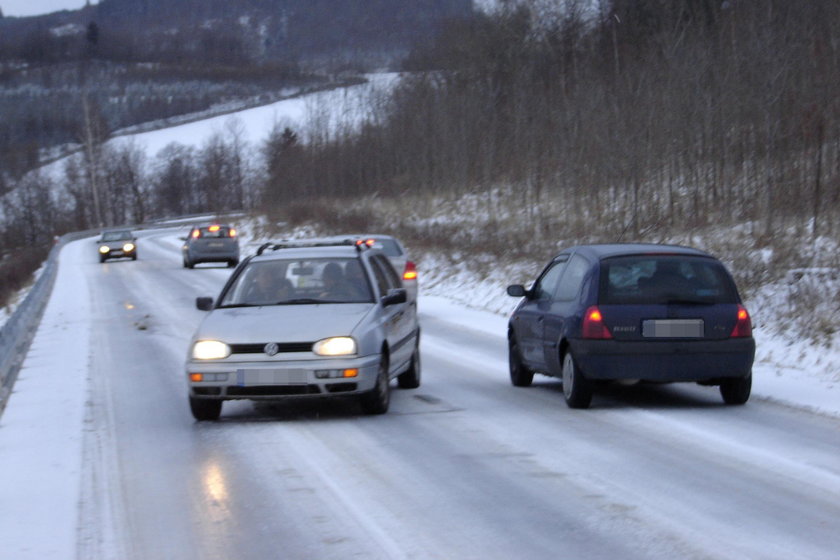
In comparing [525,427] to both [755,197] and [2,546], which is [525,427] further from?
[755,197]

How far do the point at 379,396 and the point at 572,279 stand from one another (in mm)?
2272

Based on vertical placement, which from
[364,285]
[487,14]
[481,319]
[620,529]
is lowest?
[481,319]

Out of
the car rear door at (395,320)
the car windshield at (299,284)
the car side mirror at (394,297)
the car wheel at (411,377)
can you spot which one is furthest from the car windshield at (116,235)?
the car side mirror at (394,297)

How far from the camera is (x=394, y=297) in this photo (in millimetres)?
11359

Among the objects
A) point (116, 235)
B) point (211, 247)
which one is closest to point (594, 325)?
point (211, 247)

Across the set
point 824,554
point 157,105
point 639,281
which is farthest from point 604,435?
point 157,105

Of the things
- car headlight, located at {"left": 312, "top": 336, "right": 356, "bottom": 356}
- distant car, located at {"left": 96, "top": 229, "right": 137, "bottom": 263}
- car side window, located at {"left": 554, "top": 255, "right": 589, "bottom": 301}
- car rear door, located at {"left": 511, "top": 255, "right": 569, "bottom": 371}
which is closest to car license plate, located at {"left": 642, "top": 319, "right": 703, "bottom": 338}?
car side window, located at {"left": 554, "top": 255, "right": 589, "bottom": 301}

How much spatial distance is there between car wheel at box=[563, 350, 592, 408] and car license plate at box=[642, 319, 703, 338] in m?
0.73

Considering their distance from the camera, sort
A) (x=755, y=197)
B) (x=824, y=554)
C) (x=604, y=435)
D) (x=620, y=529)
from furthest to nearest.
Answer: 1. (x=755, y=197)
2. (x=604, y=435)
3. (x=620, y=529)
4. (x=824, y=554)

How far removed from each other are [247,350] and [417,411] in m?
1.84

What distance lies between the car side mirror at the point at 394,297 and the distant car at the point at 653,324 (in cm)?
156

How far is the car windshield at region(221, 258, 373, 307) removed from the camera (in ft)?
36.9

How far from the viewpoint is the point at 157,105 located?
635 ft

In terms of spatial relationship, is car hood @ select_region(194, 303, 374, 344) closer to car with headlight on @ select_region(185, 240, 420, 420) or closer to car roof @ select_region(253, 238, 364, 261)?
car with headlight on @ select_region(185, 240, 420, 420)
